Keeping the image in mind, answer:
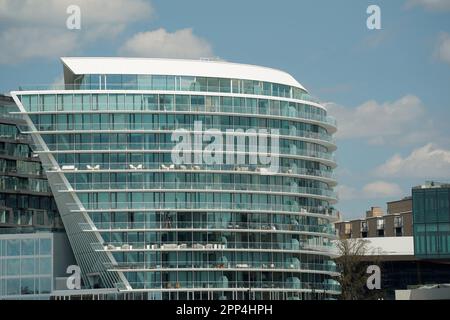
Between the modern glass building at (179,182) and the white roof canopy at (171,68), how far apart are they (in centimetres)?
9

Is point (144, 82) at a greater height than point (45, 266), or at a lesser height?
greater

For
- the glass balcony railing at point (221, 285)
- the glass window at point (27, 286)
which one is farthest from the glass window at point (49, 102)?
the glass balcony railing at point (221, 285)

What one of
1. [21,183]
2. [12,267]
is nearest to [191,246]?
[12,267]

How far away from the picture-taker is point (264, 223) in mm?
69375

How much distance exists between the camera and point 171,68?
230ft

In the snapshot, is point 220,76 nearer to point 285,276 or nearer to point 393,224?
point 285,276

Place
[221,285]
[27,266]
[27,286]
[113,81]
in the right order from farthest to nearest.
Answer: [113,81] < [221,285] < [27,266] < [27,286]

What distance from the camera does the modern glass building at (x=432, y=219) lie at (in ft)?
220

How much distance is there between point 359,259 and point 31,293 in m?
24.9

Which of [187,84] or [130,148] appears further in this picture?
[187,84]

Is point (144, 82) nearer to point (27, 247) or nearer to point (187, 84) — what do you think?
point (187, 84)

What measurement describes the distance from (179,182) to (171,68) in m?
7.72
